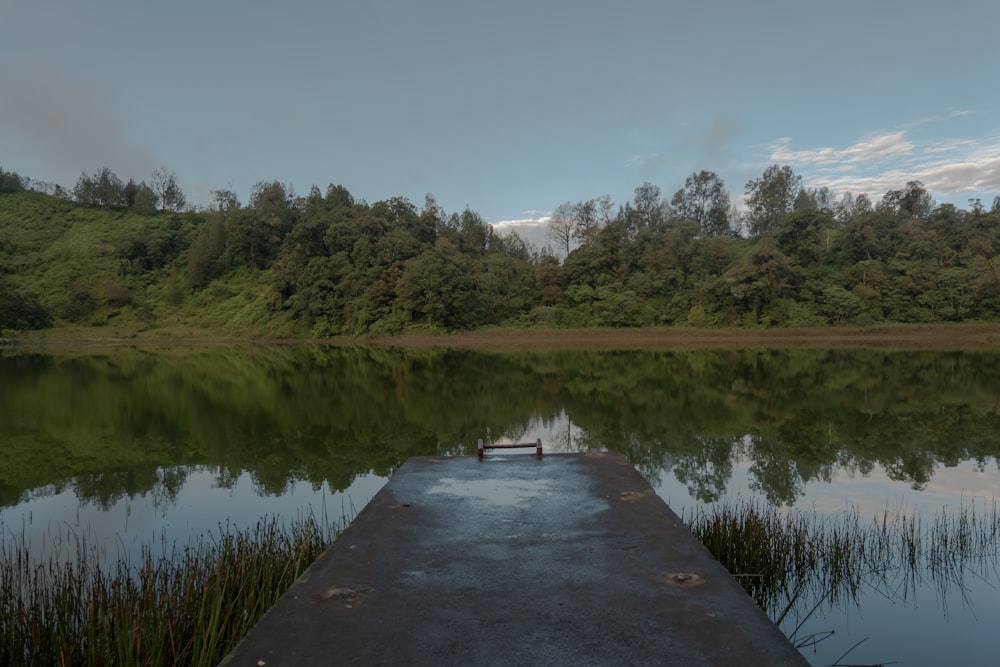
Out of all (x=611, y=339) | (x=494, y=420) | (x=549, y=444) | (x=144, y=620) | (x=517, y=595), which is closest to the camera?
(x=517, y=595)

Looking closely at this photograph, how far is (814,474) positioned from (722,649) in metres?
8.29

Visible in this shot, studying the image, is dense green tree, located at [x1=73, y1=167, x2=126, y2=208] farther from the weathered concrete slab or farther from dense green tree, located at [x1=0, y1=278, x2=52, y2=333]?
the weathered concrete slab

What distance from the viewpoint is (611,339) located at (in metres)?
46.2

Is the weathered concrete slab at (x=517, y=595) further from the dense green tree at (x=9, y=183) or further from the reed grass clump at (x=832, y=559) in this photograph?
the dense green tree at (x=9, y=183)

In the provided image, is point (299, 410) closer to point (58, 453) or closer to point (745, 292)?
point (58, 453)

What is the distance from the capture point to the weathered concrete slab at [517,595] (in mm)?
2504

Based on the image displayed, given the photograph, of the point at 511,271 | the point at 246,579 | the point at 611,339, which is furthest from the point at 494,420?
the point at 511,271

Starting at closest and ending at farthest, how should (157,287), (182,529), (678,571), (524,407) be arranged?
1. (678,571)
2. (182,529)
3. (524,407)
4. (157,287)

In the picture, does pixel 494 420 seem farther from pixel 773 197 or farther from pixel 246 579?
pixel 773 197

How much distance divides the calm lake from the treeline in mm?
22718

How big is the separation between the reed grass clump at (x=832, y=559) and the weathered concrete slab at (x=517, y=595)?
1458 millimetres

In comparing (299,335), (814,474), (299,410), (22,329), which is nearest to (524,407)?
(299,410)

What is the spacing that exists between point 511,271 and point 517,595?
5436cm

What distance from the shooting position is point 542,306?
52219 mm
